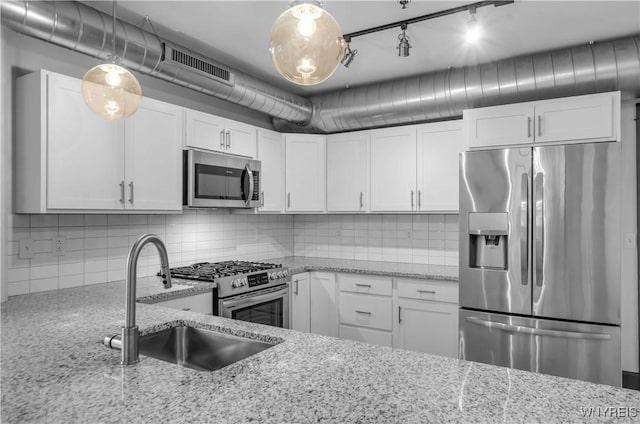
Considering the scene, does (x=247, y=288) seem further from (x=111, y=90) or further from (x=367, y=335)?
(x=111, y=90)

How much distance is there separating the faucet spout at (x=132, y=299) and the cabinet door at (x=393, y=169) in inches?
111

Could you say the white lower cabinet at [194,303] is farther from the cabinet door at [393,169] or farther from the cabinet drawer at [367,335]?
the cabinet door at [393,169]

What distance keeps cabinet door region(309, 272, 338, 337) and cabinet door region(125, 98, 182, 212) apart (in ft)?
5.16

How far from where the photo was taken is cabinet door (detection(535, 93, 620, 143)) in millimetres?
2742

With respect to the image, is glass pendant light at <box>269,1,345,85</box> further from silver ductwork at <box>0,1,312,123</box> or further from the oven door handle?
the oven door handle

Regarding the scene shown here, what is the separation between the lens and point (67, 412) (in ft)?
3.12

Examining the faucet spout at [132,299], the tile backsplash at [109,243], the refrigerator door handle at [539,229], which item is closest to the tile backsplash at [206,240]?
the tile backsplash at [109,243]

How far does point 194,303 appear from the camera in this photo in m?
2.73

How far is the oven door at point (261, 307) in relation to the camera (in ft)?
9.73

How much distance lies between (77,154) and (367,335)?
2.70 meters

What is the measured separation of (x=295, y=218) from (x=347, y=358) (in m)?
3.56

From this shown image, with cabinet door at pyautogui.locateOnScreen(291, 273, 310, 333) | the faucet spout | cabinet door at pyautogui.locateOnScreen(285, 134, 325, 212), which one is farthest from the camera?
cabinet door at pyautogui.locateOnScreen(285, 134, 325, 212)

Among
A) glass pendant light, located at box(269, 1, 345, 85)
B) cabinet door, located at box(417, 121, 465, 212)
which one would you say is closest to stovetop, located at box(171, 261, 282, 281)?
cabinet door, located at box(417, 121, 465, 212)

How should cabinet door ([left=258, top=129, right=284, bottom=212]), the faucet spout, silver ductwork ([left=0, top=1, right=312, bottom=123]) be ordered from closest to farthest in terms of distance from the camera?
1. the faucet spout
2. silver ductwork ([left=0, top=1, right=312, bottom=123])
3. cabinet door ([left=258, top=129, right=284, bottom=212])
